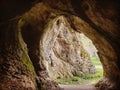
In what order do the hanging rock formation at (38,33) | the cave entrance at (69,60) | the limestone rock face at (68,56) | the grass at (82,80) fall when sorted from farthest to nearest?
the limestone rock face at (68,56) → the cave entrance at (69,60) → the grass at (82,80) → the hanging rock formation at (38,33)

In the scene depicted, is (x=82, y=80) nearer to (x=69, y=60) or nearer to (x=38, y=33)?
(x=69, y=60)

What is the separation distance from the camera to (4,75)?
13773 millimetres

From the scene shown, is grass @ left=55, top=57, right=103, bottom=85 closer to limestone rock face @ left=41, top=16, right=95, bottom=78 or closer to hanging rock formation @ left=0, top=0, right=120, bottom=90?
limestone rock face @ left=41, top=16, right=95, bottom=78

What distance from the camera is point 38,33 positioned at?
19453 mm

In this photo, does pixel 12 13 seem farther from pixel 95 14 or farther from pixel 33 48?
pixel 33 48

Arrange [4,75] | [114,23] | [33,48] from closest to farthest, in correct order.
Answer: [114,23], [4,75], [33,48]

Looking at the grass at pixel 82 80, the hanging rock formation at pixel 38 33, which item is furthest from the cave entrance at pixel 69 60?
the hanging rock formation at pixel 38 33

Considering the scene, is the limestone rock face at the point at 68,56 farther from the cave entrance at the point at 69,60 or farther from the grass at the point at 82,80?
the grass at the point at 82,80

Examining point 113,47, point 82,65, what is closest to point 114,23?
point 113,47

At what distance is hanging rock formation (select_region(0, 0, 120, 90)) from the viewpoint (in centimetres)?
1184

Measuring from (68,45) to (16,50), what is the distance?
650 inches

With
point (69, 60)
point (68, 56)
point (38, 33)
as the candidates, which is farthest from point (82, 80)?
point (38, 33)

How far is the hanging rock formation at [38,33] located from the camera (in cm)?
1184

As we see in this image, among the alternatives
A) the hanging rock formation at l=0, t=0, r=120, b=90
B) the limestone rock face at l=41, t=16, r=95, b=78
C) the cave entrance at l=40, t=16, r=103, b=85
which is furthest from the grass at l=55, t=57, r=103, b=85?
the hanging rock formation at l=0, t=0, r=120, b=90
